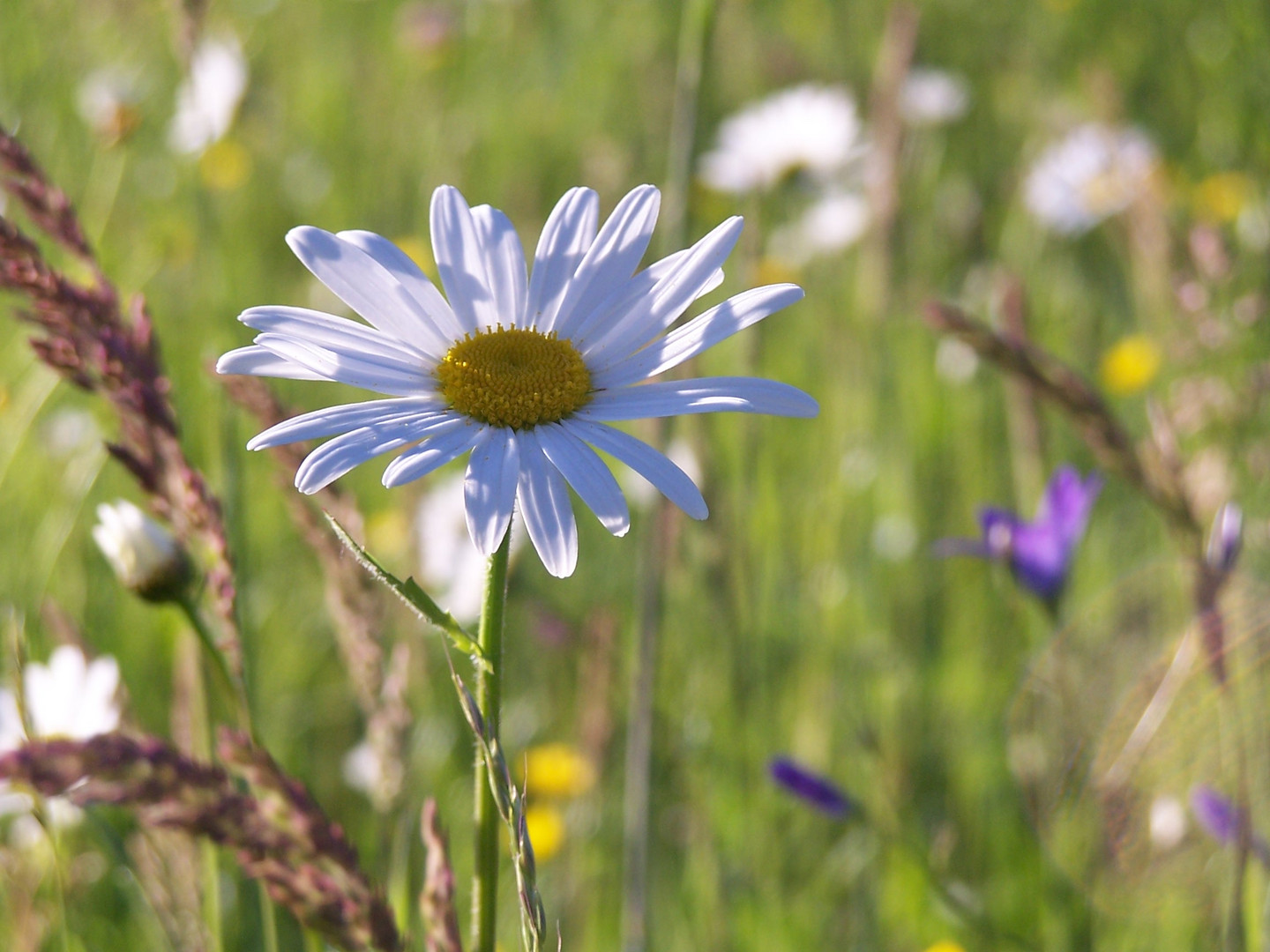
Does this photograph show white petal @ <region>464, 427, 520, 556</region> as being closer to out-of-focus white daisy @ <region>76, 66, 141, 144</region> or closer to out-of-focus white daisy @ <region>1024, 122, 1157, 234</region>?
out-of-focus white daisy @ <region>76, 66, 141, 144</region>

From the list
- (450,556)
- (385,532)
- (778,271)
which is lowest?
(450,556)

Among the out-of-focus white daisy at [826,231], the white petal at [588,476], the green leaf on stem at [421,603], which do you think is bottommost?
the green leaf on stem at [421,603]

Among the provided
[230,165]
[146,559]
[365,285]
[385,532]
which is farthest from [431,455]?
[230,165]

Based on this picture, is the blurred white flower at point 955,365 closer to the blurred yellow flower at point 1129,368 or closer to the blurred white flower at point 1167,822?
the blurred yellow flower at point 1129,368

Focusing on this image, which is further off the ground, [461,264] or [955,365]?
[955,365]

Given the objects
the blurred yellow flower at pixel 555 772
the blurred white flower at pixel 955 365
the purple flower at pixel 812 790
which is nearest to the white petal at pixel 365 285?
the purple flower at pixel 812 790

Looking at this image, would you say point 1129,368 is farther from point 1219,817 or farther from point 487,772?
point 487,772

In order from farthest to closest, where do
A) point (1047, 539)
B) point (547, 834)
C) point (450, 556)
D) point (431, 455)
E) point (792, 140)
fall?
point (792, 140) < point (450, 556) < point (547, 834) < point (1047, 539) < point (431, 455)
